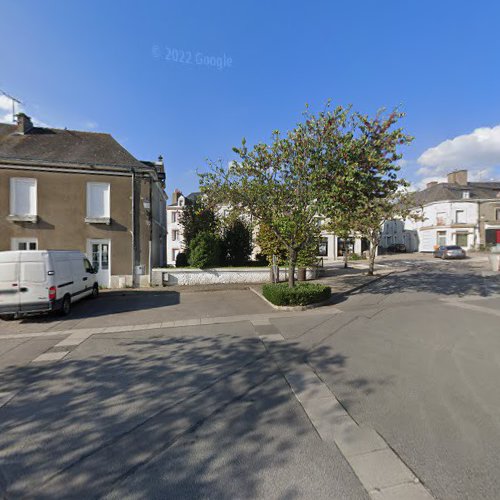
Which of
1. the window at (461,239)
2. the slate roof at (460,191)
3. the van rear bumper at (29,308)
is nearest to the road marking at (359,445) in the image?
the van rear bumper at (29,308)

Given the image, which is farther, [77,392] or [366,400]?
[77,392]

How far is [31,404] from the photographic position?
3.68m

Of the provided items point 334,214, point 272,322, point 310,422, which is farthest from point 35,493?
point 334,214

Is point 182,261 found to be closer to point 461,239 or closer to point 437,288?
point 437,288

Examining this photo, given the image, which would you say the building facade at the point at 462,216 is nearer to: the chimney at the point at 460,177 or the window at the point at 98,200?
the chimney at the point at 460,177

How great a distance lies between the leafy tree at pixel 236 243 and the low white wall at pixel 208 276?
2.60m

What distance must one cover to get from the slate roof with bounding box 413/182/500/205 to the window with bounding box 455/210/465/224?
188 cm

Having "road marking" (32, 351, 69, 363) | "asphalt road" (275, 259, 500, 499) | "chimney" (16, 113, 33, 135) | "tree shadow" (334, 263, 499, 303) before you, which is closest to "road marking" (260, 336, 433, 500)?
"asphalt road" (275, 259, 500, 499)

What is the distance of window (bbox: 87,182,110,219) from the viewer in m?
13.4

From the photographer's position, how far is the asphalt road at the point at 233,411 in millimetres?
2418

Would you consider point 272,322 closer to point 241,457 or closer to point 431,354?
point 431,354

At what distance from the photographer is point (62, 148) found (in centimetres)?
1384

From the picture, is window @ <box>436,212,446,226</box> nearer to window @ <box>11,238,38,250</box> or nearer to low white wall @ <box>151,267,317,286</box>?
low white wall @ <box>151,267,317,286</box>

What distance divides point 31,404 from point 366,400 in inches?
170
